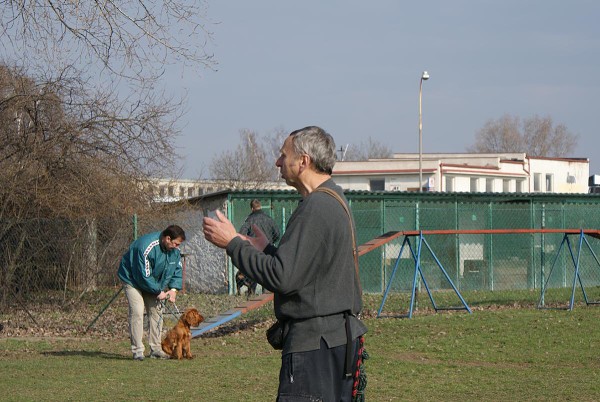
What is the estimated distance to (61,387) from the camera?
1017 cm

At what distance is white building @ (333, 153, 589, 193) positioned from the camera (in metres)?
49.5

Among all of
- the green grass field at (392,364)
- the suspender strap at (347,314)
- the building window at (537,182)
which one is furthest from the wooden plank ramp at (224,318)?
the building window at (537,182)

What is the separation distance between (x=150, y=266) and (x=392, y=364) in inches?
129

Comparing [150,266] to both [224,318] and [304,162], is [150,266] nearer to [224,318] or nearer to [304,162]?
[224,318]

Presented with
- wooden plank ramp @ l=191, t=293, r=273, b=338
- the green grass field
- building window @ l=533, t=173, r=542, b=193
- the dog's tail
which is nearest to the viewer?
the green grass field

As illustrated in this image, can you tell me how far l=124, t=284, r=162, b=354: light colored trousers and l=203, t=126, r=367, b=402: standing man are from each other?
26.5ft

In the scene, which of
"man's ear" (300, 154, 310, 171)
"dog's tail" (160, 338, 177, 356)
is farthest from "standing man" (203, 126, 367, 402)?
"dog's tail" (160, 338, 177, 356)

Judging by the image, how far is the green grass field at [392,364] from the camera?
9.86 metres

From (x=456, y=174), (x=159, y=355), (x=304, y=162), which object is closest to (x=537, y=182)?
(x=456, y=174)

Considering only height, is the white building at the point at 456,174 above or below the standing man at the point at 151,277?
above

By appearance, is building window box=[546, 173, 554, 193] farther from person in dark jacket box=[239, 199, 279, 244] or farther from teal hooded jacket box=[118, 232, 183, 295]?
teal hooded jacket box=[118, 232, 183, 295]

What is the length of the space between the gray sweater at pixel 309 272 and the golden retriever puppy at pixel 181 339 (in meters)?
8.15

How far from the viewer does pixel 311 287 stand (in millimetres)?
4438

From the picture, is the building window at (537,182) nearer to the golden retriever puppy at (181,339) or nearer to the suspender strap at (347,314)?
the golden retriever puppy at (181,339)
